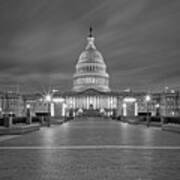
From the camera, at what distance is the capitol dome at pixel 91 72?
171m

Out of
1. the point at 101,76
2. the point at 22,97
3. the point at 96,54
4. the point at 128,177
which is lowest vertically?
the point at 128,177

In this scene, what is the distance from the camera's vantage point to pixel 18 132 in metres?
27.8

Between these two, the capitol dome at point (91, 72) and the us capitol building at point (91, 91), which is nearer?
the us capitol building at point (91, 91)

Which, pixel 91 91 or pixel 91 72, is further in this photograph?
pixel 91 72

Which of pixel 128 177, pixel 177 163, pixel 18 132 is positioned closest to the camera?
pixel 128 177

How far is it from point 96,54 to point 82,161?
164 m

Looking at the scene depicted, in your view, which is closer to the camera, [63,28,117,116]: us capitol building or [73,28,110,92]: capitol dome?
[63,28,117,116]: us capitol building

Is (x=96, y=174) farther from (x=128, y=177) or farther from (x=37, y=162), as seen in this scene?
(x=37, y=162)

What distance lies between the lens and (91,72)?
170750mm

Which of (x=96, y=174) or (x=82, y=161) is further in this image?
(x=82, y=161)

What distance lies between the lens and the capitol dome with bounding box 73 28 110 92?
170625 millimetres

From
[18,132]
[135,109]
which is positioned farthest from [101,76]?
[18,132]

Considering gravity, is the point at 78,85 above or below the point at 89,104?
above

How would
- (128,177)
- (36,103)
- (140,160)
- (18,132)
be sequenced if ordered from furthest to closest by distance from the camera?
(36,103), (18,132), (140,160), (128,177)
